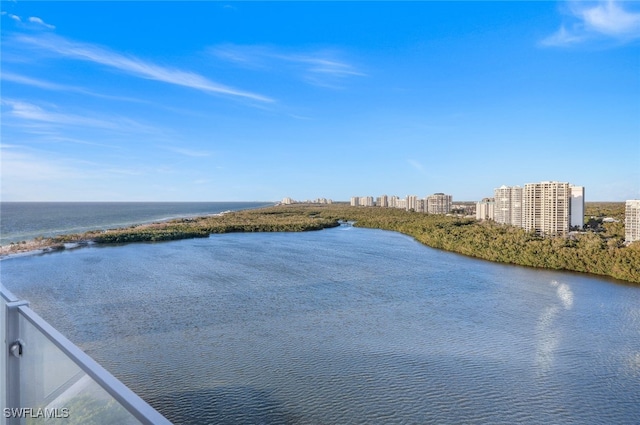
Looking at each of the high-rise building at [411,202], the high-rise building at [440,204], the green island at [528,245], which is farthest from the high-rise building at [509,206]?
the high-rise building at [411,202]

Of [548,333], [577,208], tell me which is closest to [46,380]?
[548,333]

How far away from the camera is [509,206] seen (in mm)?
19344

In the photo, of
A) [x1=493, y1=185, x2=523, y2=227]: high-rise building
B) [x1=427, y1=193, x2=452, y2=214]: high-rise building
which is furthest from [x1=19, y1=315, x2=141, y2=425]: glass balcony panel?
[x1=427, y1=193, x2=452, y2=214]: high-rise building

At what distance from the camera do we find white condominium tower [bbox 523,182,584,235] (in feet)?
48.3

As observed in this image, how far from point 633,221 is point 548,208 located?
4176 mm

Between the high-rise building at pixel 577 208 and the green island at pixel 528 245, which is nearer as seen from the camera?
the green island at pixel 528 245

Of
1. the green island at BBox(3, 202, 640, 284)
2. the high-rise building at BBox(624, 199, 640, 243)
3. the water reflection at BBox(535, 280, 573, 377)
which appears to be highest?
the high-rise building at BBox(624, 199, 640, 243)

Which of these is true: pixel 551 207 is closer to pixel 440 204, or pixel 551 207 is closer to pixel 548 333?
pixel 548 333

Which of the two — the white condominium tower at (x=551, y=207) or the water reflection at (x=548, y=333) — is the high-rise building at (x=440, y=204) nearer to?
the white condominium tower at (x=551, y=207)

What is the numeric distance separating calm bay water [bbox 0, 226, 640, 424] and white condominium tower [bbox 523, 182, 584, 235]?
19.6 ft

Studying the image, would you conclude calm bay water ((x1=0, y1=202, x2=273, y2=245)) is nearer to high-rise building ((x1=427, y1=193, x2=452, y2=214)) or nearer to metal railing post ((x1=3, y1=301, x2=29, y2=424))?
metal railing post ((x1=3, y1=301, x2=29, y2=424))

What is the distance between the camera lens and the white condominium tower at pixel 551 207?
14734mm

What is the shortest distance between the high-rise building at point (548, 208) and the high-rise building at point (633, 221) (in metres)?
2.95

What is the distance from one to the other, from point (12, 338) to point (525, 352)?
18.4 ft
